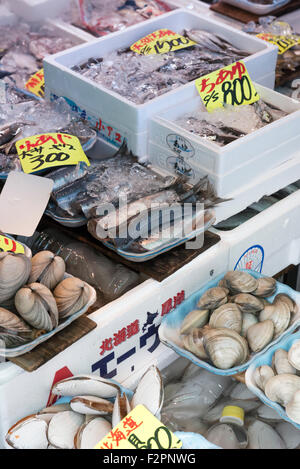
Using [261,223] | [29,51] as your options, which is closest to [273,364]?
[261,223]

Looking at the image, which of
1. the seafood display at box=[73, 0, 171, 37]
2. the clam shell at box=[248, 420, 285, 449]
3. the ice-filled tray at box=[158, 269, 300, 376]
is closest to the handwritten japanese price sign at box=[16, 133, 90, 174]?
the ice-filled tray at box=[158, 269, 300, 376]

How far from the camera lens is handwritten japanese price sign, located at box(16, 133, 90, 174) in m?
2.18

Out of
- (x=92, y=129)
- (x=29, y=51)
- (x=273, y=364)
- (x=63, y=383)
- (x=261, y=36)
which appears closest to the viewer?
(x=63, y=383)

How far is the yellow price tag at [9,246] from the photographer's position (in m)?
1.87

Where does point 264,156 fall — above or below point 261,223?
above

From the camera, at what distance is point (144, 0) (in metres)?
3.78

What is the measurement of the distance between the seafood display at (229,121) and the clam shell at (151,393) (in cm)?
86

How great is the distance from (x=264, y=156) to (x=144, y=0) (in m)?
1.89

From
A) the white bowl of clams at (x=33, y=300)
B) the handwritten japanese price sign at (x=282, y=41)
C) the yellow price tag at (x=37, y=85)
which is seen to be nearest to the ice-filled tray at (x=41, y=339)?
the white bowl of clams at (x=33, y=300)

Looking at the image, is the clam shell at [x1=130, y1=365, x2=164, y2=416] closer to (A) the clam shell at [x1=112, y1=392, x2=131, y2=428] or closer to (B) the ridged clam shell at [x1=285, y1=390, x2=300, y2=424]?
(A) the clam shell at [x1=112, y1=392, x2=131, y2=428]

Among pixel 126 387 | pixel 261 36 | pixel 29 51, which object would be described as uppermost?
pixel 261 36
